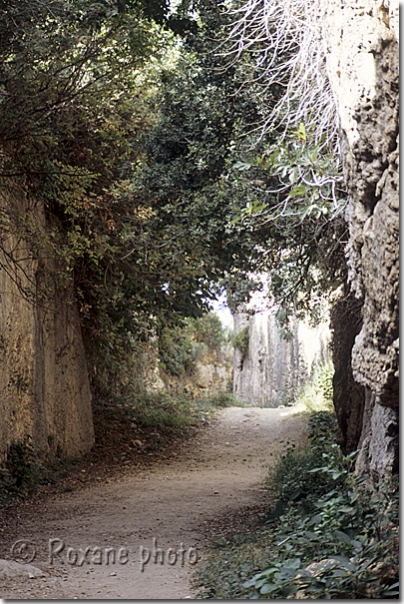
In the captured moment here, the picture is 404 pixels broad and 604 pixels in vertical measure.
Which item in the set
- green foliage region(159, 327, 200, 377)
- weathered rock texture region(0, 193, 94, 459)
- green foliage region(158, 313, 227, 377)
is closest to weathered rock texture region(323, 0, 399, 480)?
weathered rock texture region(0, 193, 94, 459)

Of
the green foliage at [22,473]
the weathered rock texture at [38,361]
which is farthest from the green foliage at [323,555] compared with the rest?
the weathered rock texture at [38,361]

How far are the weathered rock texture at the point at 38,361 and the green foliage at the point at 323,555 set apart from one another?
2.31 metres

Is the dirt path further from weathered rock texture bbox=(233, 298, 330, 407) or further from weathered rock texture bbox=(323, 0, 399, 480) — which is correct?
weathered rock texture bbox=(233, 298, 330, 407)

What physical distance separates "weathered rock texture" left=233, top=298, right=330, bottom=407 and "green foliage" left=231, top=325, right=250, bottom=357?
3 centimetres

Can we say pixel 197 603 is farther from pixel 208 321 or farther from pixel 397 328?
pixel 208 321

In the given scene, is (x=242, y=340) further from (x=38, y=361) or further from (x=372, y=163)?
(x=372, y=163)

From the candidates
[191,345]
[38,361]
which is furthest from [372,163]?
[191,345]

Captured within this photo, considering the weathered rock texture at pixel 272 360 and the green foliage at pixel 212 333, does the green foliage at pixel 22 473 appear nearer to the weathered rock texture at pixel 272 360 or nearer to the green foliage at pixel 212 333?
the green foliage at pixel 212 333

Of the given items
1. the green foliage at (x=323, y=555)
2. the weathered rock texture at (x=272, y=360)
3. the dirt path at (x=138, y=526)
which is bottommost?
the dirt path at (x=138, y=526)

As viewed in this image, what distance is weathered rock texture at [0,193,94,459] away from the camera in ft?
16.4

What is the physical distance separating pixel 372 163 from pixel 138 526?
2.47m

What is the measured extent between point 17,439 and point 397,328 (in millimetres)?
3581

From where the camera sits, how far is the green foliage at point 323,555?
91.7 inches

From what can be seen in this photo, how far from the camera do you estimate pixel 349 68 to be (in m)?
2.37
